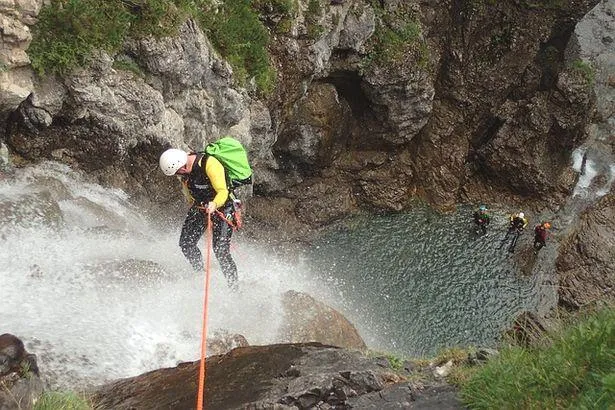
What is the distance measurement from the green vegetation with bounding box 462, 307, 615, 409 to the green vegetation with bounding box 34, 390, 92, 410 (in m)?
3.76

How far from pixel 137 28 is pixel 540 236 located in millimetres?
15415

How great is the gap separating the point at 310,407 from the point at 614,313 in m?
3.14

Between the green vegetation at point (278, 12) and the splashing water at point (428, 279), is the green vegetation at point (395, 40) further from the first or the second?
the splashing water at point (428, 279)

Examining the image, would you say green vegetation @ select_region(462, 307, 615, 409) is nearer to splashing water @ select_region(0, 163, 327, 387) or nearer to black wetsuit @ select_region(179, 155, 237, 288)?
splashing water @ select_region(0, 163, 327, 387)

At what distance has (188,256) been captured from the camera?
32.1 ft

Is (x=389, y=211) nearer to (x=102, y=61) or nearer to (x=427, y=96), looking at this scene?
(x=427, y=96)

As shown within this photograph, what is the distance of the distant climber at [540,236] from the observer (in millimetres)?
19828

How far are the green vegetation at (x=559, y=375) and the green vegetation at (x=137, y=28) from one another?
8937mm

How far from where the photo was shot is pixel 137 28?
11.3 meters

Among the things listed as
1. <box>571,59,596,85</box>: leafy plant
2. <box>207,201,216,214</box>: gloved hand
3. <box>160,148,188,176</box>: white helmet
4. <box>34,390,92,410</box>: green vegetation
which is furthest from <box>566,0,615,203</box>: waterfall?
<box>34,390,92,410</box>: green vegetation

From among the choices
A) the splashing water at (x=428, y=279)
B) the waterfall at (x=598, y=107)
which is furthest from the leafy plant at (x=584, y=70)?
the splashing water at (x=428, y=279)

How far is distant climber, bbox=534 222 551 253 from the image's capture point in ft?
65.1

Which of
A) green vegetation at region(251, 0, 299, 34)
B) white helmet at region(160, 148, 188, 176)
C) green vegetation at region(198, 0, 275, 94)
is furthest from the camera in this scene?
green vegetation at region(251, 0, 299, 34)

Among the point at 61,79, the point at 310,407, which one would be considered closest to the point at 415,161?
the point at 61,79
